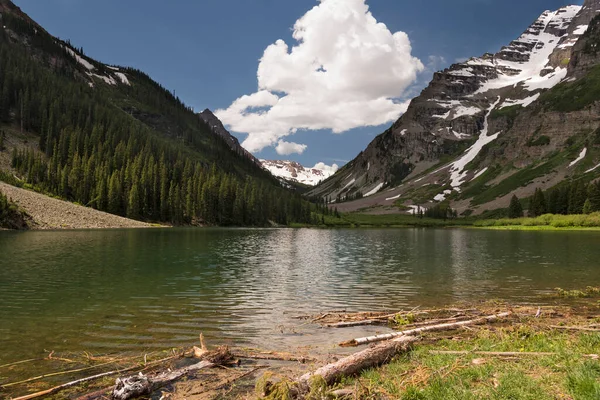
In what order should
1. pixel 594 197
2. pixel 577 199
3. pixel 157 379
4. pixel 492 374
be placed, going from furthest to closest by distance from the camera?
pixel 577 199, pixel 594 197, pixel 157 379, pixel 492 374

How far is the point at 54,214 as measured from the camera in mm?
112625

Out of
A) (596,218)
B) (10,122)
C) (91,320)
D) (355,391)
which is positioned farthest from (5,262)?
(10,122)

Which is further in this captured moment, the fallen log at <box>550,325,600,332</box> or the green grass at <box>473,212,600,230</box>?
the green grass at <box>473,212,600,230</box>

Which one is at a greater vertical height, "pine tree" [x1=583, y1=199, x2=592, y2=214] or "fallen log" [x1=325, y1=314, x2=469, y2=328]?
"pine tree" [x1=583, y1=199, x2=592, y2=214]

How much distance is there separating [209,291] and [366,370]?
2009 cm

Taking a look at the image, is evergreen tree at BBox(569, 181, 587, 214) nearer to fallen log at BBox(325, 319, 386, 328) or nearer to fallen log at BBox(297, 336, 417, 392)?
fallen log at BBox(325, 319, 386, 328)

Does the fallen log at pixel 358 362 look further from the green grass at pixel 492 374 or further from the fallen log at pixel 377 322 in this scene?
the fallen log at pixel 377 322

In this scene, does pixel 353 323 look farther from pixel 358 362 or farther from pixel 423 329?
pixel 358 362

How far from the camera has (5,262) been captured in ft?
139

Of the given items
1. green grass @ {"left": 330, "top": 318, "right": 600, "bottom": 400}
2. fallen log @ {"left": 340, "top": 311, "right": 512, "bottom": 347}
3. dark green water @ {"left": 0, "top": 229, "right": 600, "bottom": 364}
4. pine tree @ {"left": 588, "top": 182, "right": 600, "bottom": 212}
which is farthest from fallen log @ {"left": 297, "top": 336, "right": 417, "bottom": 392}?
pine tree @ {"left": 588, "top": 182, "right": 600, "bottom": 212}

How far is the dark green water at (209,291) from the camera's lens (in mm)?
18609

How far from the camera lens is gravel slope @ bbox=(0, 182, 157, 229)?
10676 centimetres

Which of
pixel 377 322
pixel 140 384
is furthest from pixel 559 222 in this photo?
pixel 140 384

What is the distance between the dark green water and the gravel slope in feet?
187
